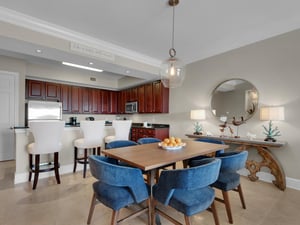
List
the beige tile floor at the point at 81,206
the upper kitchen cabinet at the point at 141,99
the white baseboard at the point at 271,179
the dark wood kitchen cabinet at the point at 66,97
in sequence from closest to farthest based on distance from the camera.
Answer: the beige tile floor at the point at 81,206 → the white baseboard at the point at 271,179 → the dark wood kitchen cabinet at the point at 66,97 → the upper kitchen cabinet at the point at 141,99

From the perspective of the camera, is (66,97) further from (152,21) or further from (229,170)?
(229,170)

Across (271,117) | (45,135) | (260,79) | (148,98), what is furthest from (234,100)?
(45,135)

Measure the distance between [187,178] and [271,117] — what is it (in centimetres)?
241

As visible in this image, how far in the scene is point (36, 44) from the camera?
269cm

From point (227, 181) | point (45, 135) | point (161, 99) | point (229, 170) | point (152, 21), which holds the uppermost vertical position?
point (152, 21)

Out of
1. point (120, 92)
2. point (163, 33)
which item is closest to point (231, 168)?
point (163, 33)

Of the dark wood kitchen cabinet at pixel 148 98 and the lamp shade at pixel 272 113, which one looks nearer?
the lamp shade at pixel 272 113

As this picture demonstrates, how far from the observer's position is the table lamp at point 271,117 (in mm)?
2768

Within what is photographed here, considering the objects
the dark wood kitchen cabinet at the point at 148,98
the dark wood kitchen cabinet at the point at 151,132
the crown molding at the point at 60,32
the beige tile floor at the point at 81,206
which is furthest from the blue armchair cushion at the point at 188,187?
the dark wood kitchen cabinet at the point at 148,98

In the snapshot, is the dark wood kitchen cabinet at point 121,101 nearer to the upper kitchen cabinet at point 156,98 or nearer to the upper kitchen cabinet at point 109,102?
the upper kitchen cabinet at point 109,102

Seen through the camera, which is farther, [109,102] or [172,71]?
[109,102]

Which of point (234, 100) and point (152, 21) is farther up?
point (152, 21)

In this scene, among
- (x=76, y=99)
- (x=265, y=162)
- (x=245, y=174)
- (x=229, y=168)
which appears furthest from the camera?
(x=76, y=99)

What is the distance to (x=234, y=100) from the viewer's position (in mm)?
3576
